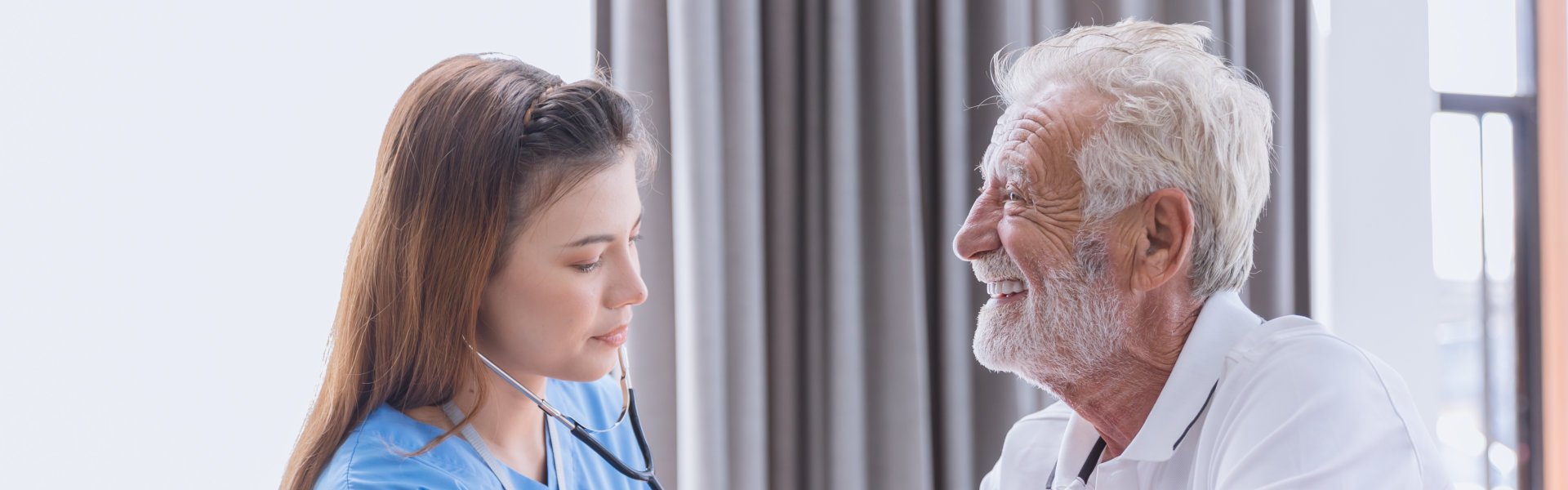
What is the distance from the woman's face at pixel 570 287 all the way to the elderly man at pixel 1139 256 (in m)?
0.41

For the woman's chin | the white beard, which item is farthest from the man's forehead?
the woman's chin

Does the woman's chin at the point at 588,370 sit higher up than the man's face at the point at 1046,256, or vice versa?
the man's face at the point at 1046,256

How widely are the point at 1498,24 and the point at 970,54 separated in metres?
1.59

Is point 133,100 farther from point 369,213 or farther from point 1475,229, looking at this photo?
point 1475,229

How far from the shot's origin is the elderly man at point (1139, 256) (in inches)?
39.2

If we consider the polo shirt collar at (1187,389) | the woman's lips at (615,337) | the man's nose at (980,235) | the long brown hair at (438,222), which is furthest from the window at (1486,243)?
the long brown hair at (438,222)

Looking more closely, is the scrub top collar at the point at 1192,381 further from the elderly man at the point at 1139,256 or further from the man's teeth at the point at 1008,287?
the man's teeth at the point at 1008,287

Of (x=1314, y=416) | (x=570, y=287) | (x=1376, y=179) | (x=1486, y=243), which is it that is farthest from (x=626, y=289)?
(x=1486, y=243)

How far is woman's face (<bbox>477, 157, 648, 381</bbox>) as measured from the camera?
920 mm

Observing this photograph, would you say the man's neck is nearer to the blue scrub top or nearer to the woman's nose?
the woman's nose

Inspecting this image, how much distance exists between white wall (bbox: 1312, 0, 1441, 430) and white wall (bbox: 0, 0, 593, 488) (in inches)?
75.0

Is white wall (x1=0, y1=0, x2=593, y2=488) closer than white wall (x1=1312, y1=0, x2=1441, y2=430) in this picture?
Yes

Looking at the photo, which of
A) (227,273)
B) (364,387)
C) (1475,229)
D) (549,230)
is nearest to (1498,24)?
(1475,229)

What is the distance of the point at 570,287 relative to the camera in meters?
0.93
